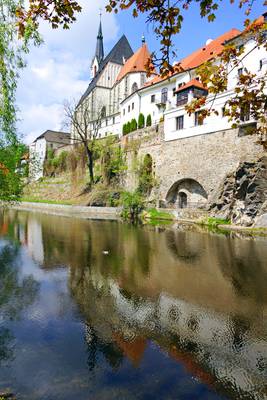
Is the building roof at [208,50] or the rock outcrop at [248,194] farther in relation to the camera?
the building roof at [208,50]

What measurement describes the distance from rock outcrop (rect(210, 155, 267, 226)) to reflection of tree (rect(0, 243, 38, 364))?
1819cm

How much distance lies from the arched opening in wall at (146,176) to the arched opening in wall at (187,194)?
10.6ft

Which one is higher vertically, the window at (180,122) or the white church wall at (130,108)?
the white church wall at (130,108)

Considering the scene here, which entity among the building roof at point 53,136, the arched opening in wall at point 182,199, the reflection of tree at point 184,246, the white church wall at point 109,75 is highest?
the white church wall at point 109,75

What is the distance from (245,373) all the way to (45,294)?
5.70 metres

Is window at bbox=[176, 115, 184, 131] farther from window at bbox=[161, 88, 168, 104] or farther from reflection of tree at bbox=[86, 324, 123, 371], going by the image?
reflection of tree at bbox=[86, 324, 123, 371]

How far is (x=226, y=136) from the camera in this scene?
28.1 metres

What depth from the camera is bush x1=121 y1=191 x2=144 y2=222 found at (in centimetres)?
3256

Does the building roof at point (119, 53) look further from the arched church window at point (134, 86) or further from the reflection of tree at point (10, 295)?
the reflection of tree at point (10, 295)

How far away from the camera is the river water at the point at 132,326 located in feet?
15.6

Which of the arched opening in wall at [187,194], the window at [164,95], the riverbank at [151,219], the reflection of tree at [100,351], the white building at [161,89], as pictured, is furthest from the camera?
the window at [164,95]

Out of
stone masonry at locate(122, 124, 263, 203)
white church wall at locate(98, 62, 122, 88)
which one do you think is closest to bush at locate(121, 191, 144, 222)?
stone masonry at locate(122, 124, 263, 203)

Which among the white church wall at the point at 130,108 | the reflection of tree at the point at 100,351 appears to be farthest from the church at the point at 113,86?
the reflection of tree at the point at 100,351

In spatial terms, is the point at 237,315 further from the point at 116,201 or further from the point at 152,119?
the point at 152,119
